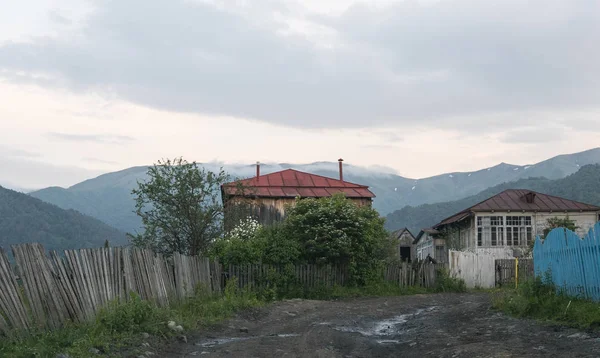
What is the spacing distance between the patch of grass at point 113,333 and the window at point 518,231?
3152cm

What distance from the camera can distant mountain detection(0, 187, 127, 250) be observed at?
6981 centimetres

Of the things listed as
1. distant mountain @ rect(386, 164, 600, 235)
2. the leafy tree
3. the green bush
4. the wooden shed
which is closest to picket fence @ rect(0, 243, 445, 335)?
the green bush

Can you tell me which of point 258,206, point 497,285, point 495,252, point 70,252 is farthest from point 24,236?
point 70,252

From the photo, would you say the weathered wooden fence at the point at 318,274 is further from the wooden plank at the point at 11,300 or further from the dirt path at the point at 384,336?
the wooden plank at the point at 11,300

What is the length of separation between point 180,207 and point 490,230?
25.7m

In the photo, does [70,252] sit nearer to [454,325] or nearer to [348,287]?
[454,325]

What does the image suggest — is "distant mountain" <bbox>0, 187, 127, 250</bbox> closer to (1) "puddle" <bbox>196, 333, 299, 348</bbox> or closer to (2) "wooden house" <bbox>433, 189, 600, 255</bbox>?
(2) "wooden house" <bbox>433, 189, 600, 255</bbox>

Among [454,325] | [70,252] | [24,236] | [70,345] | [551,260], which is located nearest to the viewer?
[70,345]

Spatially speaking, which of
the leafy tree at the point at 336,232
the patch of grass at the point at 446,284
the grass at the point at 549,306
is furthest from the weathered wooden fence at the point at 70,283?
the patch of grass at the point at 446,284

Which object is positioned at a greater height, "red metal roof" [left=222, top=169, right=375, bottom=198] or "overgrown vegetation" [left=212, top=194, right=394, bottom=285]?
"red metal roof" [left=222, top=169, right=375, bottom=198]

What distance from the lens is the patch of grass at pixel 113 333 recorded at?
368 inches

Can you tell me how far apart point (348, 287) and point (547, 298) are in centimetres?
1254

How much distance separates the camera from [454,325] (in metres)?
14.3

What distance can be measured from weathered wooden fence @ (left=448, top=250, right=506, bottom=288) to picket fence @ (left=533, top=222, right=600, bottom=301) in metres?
15.8
